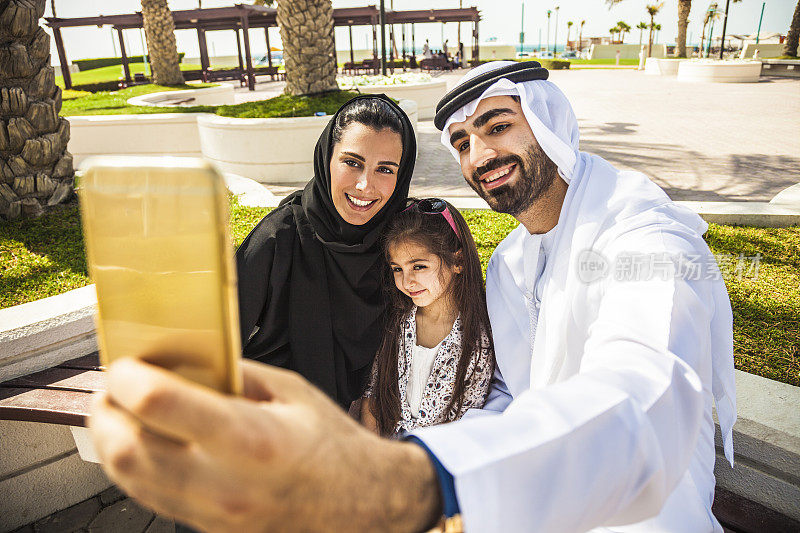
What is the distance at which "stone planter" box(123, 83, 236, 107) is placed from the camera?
1327cm

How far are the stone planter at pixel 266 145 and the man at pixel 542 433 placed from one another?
22.8 feet

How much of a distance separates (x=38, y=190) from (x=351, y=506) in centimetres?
526

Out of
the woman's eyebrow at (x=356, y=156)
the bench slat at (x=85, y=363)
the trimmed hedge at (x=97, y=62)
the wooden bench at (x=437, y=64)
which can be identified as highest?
the trimmed hedge at (x=97, y=62)

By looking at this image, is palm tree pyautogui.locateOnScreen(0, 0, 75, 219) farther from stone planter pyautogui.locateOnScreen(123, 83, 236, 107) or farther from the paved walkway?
stone planter pyautogui.locateOnScreen(123, 83, 236, 107)

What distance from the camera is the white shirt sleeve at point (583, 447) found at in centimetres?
70

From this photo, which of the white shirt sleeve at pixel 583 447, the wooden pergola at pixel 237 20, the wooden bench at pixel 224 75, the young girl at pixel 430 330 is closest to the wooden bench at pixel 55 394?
the young girl at pixel 430 330

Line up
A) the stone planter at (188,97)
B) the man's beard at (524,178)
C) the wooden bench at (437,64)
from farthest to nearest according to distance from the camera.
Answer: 1. the wooden bench at (437,64)
2. the stone planter at (188,97)
3. the man's beard at (524,178)

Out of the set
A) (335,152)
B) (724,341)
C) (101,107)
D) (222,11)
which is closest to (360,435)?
(724,341)

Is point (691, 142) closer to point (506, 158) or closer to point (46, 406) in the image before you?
point (506, 158)

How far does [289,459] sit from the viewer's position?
479 mm

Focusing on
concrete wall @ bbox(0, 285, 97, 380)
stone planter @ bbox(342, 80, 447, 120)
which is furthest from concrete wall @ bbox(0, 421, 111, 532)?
stone planter @ bbox(342, 80, 447, 120)

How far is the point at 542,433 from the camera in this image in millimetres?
769

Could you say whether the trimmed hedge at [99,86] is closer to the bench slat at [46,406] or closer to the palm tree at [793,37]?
the bench slat at [46,406]

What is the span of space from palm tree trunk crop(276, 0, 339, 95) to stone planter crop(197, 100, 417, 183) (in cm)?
227
